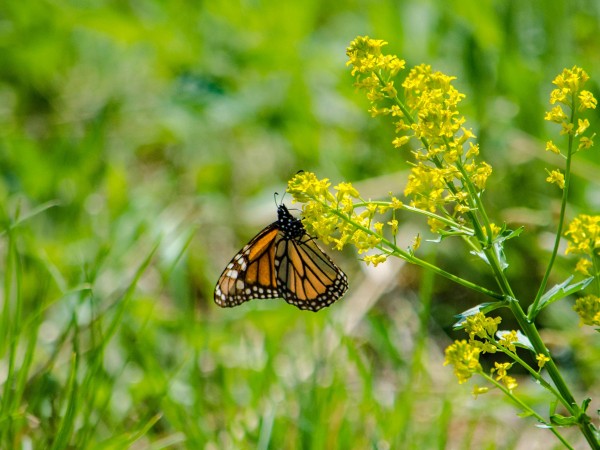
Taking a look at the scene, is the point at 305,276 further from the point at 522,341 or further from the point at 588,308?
the point at 588,308

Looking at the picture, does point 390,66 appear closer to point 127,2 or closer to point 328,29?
point 328,29

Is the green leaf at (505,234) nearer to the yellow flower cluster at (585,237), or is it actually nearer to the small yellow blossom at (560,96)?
the yellow flower cluster at (585,237)

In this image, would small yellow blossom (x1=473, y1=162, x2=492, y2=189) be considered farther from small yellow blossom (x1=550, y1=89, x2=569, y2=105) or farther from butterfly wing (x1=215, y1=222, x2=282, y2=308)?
butterfly wing (x1=215, y1=222, x2=282, y2=308)

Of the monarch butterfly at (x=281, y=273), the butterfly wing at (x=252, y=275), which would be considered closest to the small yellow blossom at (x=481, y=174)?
the monarch butterfly at (x=281, y=273)

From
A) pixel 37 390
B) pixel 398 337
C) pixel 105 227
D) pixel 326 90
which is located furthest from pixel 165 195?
pixel 37 390

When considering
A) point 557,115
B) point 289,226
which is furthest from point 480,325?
point 289,226

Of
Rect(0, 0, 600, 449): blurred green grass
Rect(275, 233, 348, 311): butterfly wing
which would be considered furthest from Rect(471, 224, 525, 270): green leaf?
Rect(275, 233, 348, 311): butterfly wing
